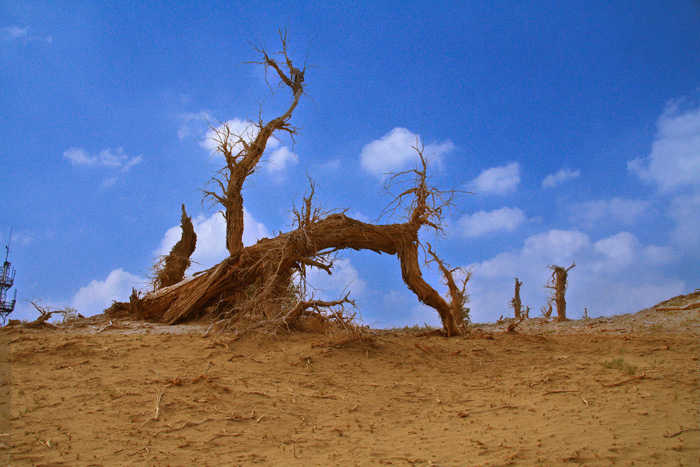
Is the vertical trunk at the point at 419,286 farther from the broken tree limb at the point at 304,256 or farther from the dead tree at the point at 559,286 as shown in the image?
the dead tree at the point at 559,286

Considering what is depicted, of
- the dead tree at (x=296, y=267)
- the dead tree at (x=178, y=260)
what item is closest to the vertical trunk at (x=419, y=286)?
the dead tree at (x=296, y=267)

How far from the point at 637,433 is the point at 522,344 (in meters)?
4.52

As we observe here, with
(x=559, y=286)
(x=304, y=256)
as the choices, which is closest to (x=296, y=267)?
(x=304, y=256)

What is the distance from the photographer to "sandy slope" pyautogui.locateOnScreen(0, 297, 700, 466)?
13.4 ft

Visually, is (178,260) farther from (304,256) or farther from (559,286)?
(559,286)

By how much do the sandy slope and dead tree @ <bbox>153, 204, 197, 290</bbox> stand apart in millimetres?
2829

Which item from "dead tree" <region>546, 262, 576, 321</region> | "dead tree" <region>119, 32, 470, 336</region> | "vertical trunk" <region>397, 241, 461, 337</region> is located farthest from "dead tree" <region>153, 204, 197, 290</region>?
"dead tree" <region>546, 262, 576, 321</region>

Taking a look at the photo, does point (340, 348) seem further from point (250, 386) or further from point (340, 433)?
point (340, 433)

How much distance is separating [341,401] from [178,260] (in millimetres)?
7380

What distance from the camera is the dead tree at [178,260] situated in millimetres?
11188

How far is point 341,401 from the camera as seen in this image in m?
5.62

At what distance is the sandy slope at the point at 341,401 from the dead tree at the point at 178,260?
283 centimetres

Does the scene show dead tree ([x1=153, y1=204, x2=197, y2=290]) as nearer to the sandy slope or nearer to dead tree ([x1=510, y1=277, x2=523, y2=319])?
the sandy slope

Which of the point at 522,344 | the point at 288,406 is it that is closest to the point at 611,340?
the point at 522,344
